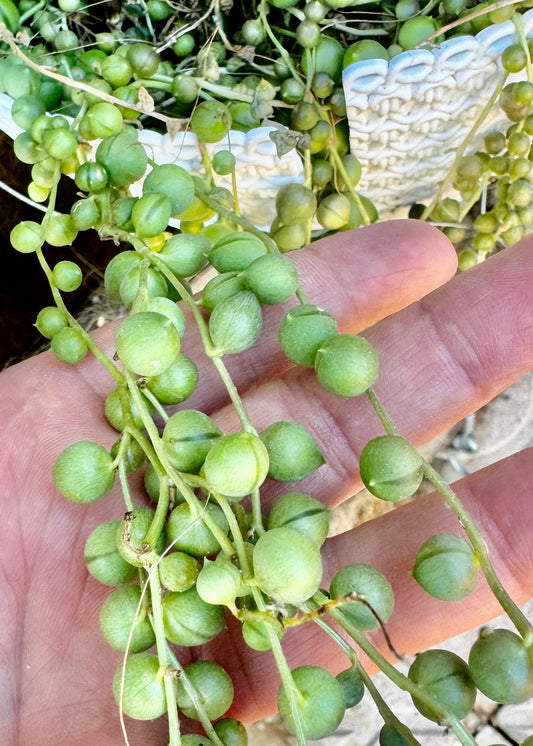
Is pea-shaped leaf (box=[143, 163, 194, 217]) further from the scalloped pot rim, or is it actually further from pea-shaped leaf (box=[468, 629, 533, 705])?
pea-shaped leaf (box=[468, 629, 533, 705])

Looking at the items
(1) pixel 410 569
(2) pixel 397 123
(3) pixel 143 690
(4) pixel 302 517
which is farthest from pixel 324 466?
(2) pixel 397 123

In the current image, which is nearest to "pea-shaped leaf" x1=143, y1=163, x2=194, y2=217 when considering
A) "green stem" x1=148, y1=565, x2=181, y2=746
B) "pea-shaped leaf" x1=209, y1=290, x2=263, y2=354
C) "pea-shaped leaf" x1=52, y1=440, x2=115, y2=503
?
"pea-shaped leaf" x1=209, y1=290, x2=263, y2=354

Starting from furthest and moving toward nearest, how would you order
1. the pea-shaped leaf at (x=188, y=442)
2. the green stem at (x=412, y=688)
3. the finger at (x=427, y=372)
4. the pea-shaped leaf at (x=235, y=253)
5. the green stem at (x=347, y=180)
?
1. the green stem at (x=347, y=180)
2. the finger at (x=427, y=372)
3. the pea-shaped leaf at (x=235, y=253)
4. the pea-shaped leaf at (x=188, y=442)
5. the green stem at (x=412, y=688)

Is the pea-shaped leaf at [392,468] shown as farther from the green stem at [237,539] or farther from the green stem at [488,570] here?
the green stem at [237,539]

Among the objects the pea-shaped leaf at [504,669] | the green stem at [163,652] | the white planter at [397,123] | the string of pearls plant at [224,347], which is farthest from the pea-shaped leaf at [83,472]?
the white planter at [397,123]

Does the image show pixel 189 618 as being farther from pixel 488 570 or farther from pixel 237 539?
pixel 488 570
